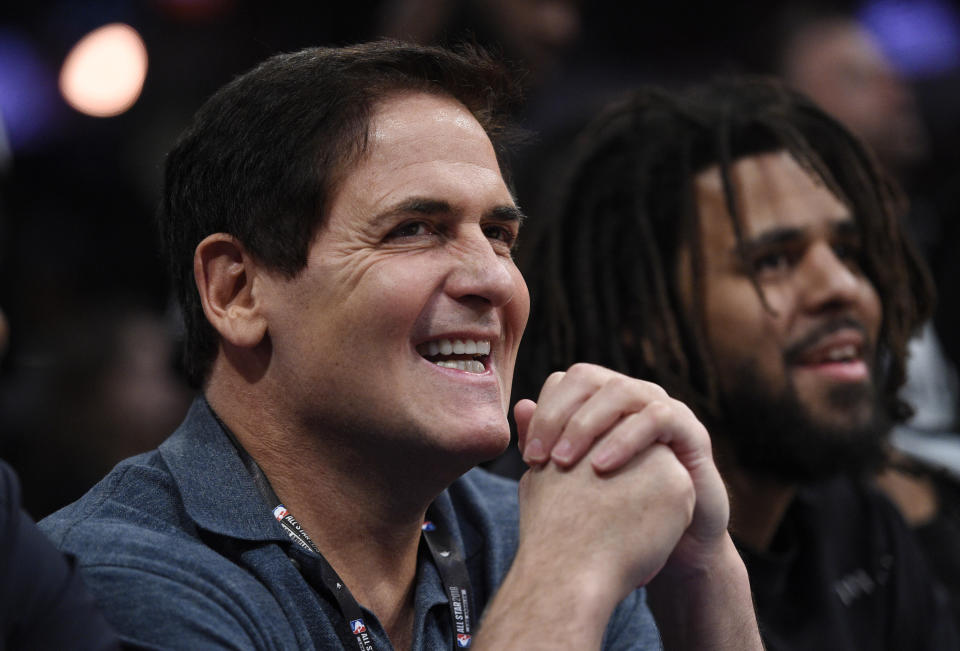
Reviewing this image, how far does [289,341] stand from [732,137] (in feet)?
5.67

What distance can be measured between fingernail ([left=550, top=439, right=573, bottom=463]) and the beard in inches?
53.8

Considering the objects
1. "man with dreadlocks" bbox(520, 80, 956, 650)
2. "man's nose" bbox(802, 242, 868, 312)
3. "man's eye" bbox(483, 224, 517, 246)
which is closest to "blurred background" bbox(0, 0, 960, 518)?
"man with dreadlocks" bbox(520, 80, 956, 650)

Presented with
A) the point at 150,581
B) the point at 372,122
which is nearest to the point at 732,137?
the point at 372,122

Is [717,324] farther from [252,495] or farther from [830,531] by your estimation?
[252,495]

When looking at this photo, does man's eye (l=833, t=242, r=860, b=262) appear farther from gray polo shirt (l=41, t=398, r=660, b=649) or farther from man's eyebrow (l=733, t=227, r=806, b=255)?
gray polo shirt (l=41, t=398, r=660, b=649)

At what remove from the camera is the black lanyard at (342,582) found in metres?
1.98

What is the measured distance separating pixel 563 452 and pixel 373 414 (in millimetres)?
316

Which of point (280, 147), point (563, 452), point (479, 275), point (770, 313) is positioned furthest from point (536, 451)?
point (770, 313)

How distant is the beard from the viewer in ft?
10.4

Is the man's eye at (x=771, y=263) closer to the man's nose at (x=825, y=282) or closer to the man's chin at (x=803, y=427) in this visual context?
the man's nose at (x=825, y=282)

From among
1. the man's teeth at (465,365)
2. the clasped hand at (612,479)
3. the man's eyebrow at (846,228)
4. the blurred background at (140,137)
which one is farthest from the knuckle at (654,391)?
the blurred background at (140,137)

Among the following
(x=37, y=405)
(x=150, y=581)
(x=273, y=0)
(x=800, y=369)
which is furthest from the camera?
(x=273, y=0)

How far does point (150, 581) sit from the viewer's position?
1798 mm

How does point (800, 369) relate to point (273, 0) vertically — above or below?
below
